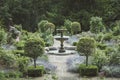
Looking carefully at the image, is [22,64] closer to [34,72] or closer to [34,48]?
[34,72]

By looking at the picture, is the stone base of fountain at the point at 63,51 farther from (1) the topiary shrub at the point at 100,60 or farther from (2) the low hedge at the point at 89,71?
(2) the low hedge at the point at 89,71

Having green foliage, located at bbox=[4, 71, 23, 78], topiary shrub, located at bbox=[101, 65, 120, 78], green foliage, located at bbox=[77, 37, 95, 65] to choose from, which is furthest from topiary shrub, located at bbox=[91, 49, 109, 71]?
green foliage, located at bbox=[4, 71, 23, 78]

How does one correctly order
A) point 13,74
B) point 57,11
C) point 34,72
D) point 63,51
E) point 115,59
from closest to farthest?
point 13,74, point 34,72, point 115,59, point 63,51, point 57,11

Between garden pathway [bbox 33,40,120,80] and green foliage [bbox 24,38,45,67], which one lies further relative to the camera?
green foliage [bbox 24,38,45,67]

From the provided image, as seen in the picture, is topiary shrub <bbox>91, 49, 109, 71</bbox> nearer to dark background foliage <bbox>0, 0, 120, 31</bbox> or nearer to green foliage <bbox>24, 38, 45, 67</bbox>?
green foliage <bbox>24, 38, 45, 67</bbox>

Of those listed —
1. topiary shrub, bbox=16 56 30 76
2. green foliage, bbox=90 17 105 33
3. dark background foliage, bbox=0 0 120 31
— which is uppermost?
dark background foliage, bbox=0 0 120 31

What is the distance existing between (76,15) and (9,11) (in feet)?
19.8

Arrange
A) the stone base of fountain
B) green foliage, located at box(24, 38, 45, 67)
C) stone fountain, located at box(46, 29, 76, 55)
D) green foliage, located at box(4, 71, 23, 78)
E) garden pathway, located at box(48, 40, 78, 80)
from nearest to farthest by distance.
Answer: green foliage, located at box(4, 71, 23, 78) < garden pathway, located at box(48, 40, 78, 80) < green foliage, located at box(24, 38, 45, 67) < the stone base of fountain < stone fountain, located at box(46, 29, 76, 55)

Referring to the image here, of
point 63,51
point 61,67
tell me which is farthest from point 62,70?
point 63,51

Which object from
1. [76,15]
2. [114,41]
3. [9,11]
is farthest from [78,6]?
[114,41]

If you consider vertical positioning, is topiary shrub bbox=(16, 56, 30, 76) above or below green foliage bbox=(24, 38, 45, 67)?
below

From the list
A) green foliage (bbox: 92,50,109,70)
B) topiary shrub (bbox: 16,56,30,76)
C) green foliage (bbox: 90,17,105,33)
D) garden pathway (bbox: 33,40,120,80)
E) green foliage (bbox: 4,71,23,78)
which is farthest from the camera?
green foliage (bbox: 90,17,105,33)

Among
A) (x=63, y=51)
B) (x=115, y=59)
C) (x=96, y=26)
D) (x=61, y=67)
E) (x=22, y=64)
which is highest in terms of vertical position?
(x=96, y=26)

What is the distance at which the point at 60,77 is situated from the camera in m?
11.6
